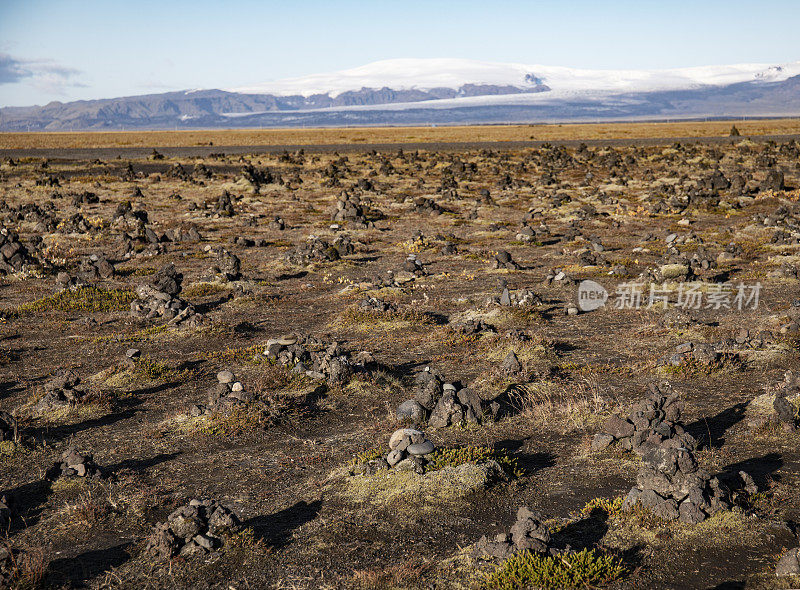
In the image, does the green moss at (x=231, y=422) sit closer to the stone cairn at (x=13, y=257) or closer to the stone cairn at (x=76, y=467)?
the stone cairn at (x=76, y=467)

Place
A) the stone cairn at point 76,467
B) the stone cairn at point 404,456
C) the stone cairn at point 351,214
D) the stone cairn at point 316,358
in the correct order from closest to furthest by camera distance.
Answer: the stone cairn at point 404,456, the stone cairn at point 76,467, the stone cairn at point 316,358, the stone cairn at point 351,214

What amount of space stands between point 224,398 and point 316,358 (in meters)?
3.00

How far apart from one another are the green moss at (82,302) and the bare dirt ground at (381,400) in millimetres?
164

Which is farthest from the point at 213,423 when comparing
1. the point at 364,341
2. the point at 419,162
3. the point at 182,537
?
the point at 419,162

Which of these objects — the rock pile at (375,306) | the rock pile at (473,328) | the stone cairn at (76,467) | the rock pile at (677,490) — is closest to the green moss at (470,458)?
the rock pile at (677,490)

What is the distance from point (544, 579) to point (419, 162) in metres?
78.6

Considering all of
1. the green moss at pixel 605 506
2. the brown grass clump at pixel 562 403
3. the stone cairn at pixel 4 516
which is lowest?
the brown grass clump at pixel 562 403

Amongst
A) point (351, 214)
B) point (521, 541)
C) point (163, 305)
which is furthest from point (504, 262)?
point (521, 541)

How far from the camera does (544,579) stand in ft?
27.9

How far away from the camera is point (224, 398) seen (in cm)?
1473

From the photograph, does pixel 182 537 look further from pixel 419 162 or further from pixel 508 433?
pixel 419 162

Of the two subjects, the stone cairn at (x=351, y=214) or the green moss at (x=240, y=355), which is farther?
the stone cairn at (x=351, y=214)

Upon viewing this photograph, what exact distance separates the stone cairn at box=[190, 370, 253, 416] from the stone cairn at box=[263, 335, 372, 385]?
1.99 m

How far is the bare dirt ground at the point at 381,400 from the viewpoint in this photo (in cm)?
947
